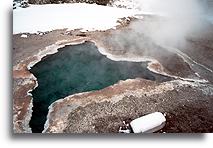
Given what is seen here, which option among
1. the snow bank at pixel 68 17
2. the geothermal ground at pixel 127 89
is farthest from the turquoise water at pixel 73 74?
the snow bank at pixel 68 17

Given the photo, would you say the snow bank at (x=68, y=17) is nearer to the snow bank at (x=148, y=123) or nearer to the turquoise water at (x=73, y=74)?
the turquoise water at (x=73, y=74)

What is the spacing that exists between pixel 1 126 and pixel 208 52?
71.1 inches

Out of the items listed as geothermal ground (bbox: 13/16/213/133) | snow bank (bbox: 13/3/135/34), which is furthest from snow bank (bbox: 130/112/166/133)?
snow bank (bbox: 13/3/135/34)

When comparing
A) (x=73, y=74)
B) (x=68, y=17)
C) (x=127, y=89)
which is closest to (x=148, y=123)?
(x=127, y=89)

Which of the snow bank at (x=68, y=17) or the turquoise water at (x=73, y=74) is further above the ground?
the snow bank at (x=68, y=17)

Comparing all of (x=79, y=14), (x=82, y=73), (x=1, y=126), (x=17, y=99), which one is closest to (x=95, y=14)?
(x=79, y=14)

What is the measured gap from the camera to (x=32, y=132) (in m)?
2.35

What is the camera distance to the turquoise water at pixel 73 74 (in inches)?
96.9

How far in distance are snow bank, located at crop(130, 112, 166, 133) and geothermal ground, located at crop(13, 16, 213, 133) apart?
5 cm

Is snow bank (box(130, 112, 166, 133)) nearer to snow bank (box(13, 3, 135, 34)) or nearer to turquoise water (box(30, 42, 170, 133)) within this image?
turquoise water (box(30, 42, 170, 133))

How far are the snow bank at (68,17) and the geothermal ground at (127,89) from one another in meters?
0.06

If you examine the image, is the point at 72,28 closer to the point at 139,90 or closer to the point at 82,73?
the point at 82,73

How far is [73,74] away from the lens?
2539 mm

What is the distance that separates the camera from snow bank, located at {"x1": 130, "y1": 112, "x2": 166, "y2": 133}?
2377 millimetres
